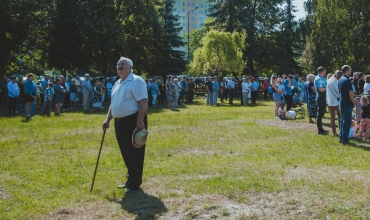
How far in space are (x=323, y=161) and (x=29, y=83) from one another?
517 inches

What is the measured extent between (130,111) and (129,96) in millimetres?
231

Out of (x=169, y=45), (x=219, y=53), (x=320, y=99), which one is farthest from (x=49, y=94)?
(x=169, y=45)

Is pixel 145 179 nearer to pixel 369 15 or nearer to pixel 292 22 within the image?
pixel 369 15

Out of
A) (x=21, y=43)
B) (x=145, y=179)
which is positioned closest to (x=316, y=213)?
(x=145, y=179)

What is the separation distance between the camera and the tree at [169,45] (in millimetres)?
37844

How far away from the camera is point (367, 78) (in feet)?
43.7

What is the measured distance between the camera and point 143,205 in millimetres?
5641

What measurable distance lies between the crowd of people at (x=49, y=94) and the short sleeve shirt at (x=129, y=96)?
11726 millimetres

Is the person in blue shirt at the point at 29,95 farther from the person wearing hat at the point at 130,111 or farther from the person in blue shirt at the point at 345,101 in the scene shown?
the person in blue shirt at the point at 345,101

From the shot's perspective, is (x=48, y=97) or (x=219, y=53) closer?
(x=48, y=97)

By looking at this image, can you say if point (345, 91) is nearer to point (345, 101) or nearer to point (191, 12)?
point (345, 101)

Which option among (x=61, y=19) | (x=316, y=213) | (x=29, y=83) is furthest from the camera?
(x=61, y=19)

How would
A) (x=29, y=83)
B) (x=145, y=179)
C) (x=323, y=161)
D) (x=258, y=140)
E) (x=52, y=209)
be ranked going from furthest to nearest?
(x=29, y=83) → (x=258, y=140) → (x=323, y=161) → (x=145, y=179) → (x=52, y=209)

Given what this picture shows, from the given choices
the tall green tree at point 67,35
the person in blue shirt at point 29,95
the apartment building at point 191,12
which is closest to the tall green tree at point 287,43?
the tall green tree at point 67,35
